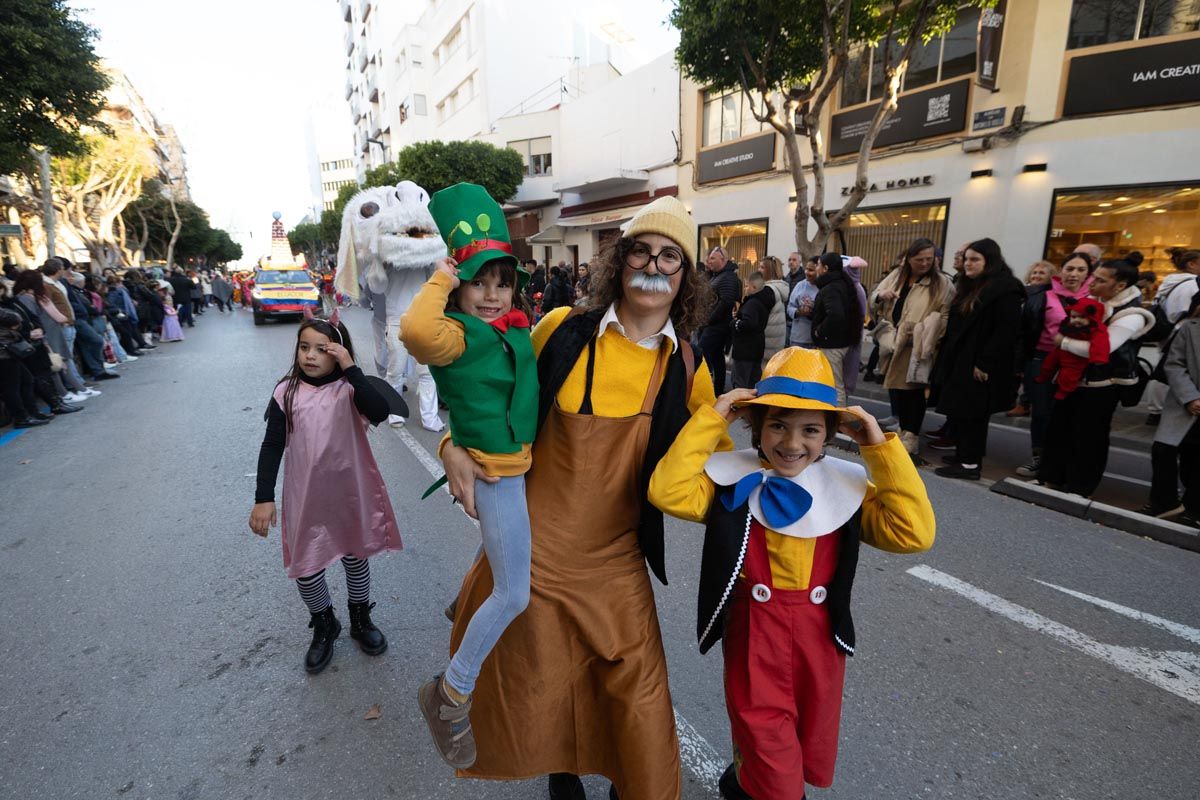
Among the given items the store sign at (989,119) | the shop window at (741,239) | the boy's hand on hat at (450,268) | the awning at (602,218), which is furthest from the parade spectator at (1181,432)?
the awning at (602,218)

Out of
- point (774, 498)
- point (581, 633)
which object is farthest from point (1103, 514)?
point (581, 633)

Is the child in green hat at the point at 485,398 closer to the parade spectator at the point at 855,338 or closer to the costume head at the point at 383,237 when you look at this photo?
the costume head at the point at 383,237

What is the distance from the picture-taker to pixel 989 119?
10727mm

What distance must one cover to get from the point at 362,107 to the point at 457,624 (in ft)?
229

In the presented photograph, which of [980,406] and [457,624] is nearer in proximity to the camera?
[457,624]

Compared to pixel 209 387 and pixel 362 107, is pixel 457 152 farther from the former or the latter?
pixel 362 107

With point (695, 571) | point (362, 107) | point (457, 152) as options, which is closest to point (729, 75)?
point (695, 571)

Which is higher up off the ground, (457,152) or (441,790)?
(457,152)

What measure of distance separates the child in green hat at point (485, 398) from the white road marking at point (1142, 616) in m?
3.41

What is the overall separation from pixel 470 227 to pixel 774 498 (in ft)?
3.83

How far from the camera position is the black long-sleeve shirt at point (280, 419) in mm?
2521

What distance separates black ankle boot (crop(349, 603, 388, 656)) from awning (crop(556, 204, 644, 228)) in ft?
63.7

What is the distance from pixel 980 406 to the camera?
5211 mm

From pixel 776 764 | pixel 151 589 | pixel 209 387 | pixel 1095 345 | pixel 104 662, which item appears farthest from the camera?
pixel 209 387
